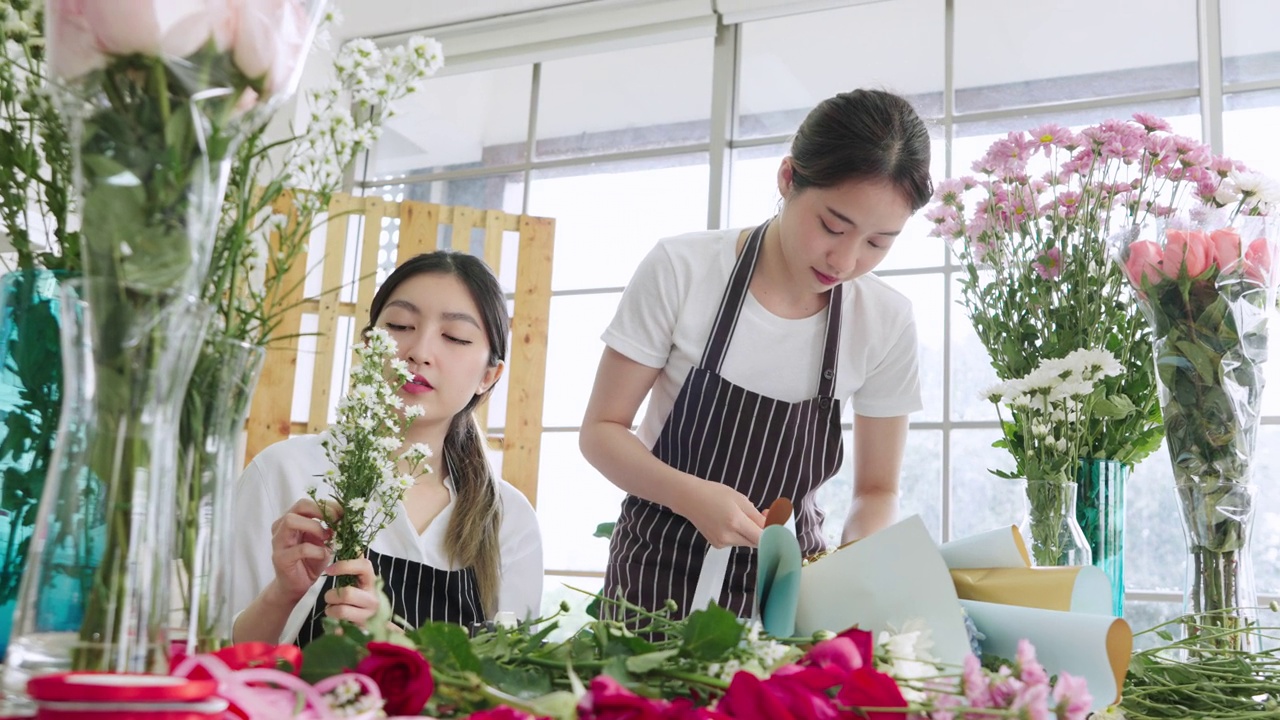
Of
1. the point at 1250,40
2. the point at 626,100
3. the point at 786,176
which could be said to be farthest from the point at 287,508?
the point at 1250,40

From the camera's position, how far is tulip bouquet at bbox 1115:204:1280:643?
1.13 m

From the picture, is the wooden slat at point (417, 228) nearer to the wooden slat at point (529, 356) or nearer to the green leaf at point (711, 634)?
the wooden slat at point (529, 356)

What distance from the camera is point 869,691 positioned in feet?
1.47

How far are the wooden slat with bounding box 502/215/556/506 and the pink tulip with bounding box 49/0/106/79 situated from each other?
→ 3259mm

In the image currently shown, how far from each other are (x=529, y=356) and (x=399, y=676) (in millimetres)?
3384

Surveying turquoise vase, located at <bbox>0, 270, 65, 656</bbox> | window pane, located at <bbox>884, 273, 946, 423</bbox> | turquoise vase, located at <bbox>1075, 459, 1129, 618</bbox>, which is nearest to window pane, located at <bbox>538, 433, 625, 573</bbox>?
window pane, located at <bbox>884, 273, 946, 423</bbox>

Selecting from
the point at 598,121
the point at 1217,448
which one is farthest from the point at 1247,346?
the point at 598,121

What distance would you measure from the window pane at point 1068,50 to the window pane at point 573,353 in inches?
58.0

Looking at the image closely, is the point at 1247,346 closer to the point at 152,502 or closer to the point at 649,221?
the point at 152,502

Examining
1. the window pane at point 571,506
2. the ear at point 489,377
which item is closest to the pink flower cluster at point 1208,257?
A: the ear at point 489,377

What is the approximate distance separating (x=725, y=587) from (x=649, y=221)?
2598 mm

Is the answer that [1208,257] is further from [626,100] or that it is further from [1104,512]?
[626,100]

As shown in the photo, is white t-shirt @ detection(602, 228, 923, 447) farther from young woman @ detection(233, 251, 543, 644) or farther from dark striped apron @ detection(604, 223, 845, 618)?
young woman @ detection(233, 251, 543, 644)

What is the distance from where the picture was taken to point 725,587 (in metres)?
1.58
